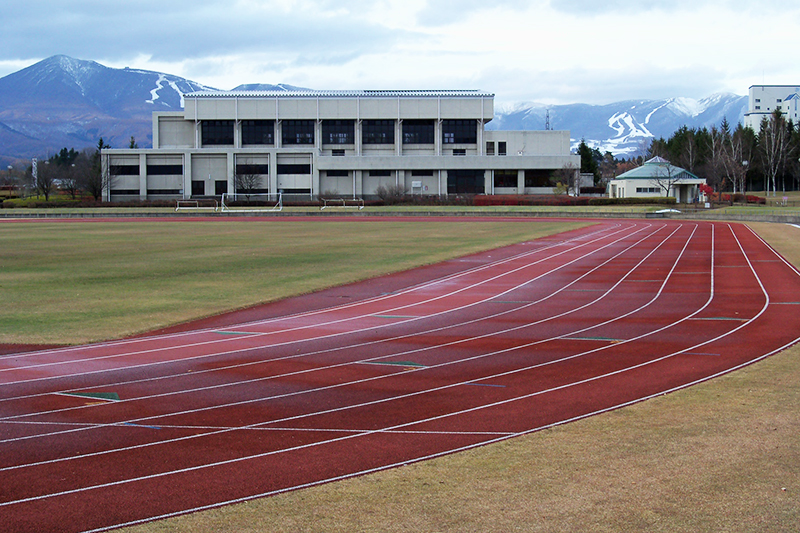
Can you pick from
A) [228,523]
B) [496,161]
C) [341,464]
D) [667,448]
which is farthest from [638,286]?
[496,161]

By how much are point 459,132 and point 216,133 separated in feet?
111

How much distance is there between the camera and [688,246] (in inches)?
1362

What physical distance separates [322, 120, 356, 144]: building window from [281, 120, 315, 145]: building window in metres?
1.79

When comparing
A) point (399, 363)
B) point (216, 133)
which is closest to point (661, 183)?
point (216, 133)

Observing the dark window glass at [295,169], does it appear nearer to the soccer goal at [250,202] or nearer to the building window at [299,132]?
the soccer goal at [250,202]

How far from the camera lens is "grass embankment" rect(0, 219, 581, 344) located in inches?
613

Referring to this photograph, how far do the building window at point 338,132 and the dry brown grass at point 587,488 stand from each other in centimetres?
9565

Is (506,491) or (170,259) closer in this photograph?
(506,491)

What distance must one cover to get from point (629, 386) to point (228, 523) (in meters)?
6.19

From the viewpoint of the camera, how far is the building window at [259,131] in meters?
102

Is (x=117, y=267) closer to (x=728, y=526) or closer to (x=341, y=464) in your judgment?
(x=341, y=464)

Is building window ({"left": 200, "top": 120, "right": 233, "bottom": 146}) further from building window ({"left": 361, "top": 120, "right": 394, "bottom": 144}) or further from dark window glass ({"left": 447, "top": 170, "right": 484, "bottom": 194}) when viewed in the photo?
dark window glass ({"left": 447, "top": 170, "right": 484, "bottom": 194})

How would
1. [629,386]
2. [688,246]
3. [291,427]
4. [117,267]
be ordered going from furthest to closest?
[688,246] < [117,267] < [629,386] < [291,427]

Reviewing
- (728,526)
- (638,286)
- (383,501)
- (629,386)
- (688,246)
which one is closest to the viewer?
Result: (728,526)
